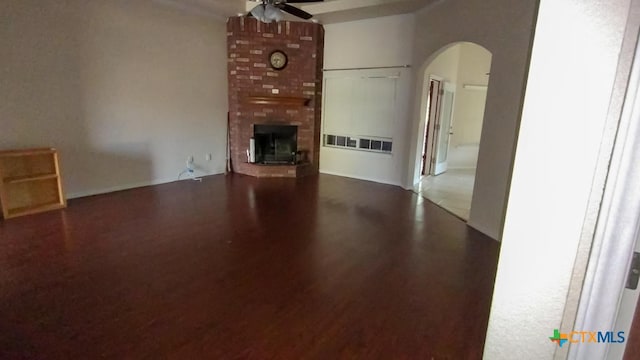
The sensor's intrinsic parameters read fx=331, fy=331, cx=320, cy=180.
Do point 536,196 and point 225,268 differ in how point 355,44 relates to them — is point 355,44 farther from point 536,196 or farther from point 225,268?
point 536,196

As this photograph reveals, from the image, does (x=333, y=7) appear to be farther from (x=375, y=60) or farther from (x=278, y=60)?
(x=278, y=60)

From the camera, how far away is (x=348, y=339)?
6.40 feet

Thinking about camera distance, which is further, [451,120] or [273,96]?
[451,120]

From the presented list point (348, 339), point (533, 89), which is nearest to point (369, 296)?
point (348, 339)

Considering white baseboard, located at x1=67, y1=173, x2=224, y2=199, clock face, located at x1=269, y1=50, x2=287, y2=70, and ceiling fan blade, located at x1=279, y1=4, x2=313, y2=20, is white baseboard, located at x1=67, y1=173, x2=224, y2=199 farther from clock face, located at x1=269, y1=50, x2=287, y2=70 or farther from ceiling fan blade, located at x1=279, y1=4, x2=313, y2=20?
ceiling fan blade, located at x1=279, y1=4, x2=313, y2=20

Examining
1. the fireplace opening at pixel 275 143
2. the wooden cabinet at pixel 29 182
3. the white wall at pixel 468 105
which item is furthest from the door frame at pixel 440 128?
the wooden cabinet at pixel 29 182

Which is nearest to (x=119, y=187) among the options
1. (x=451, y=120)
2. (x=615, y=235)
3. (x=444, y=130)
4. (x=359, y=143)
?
(x=359, y=143)

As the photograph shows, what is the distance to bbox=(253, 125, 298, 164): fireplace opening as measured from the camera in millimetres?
6422

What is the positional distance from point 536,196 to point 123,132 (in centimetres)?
540

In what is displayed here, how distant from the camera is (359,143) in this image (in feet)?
21.3

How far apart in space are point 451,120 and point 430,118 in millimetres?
939

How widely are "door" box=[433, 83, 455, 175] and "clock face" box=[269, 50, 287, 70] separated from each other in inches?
133

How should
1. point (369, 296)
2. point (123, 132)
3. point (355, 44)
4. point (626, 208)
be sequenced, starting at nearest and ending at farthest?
1. point (626, 208)
2. point (369, 296)
3. point (123, 132)
4. point (355, 44)

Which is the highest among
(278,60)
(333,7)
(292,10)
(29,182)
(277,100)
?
(333,7)
